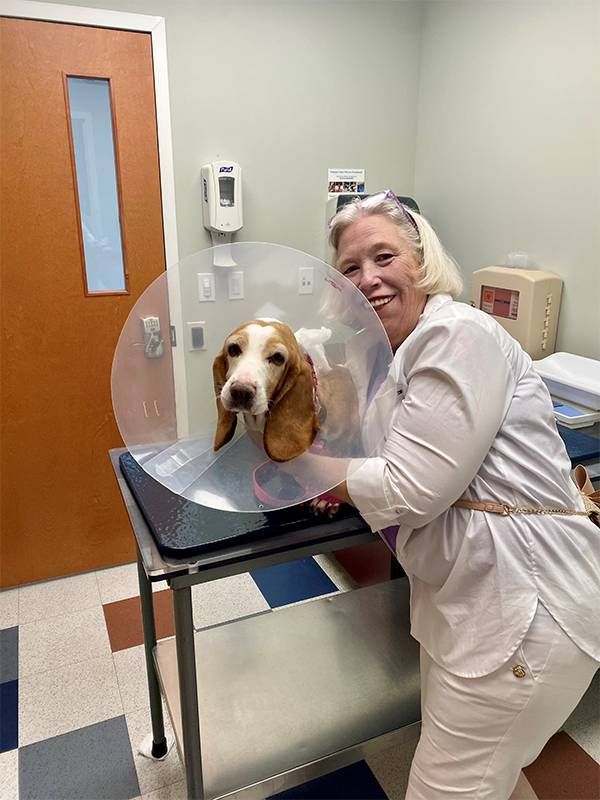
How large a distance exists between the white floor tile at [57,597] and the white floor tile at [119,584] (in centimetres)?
3

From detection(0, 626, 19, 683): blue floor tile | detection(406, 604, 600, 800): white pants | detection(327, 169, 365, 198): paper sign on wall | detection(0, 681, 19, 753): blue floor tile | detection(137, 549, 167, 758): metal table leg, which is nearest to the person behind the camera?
detection(406, 604, 600, 800): white pants

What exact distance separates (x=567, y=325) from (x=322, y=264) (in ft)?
4.53

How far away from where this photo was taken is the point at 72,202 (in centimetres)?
200

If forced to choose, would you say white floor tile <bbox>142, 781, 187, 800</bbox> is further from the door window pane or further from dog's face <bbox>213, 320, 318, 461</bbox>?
the door window pane

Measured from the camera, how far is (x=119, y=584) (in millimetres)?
2254

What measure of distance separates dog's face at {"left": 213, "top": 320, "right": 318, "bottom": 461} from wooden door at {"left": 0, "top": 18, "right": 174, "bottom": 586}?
1.40m

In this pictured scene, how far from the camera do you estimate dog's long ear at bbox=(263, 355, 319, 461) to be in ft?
2.83

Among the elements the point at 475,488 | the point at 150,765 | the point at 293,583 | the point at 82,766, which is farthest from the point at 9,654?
the point at 475,488

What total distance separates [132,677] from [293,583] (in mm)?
676

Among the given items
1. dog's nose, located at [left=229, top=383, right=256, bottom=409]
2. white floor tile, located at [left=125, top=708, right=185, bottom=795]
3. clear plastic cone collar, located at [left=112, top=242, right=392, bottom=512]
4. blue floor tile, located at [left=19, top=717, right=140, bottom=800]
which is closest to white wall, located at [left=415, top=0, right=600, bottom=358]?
clear plastic cone collar, located at [left=112, top=242, right=392, bottom=512]

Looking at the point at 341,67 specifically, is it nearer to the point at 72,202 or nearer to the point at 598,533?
the point at 72,202

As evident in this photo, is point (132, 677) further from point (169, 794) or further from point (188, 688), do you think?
point (188, 688)

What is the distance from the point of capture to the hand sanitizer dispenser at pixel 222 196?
6.86 ft

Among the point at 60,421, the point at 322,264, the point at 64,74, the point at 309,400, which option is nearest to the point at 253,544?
the point at 309,400
